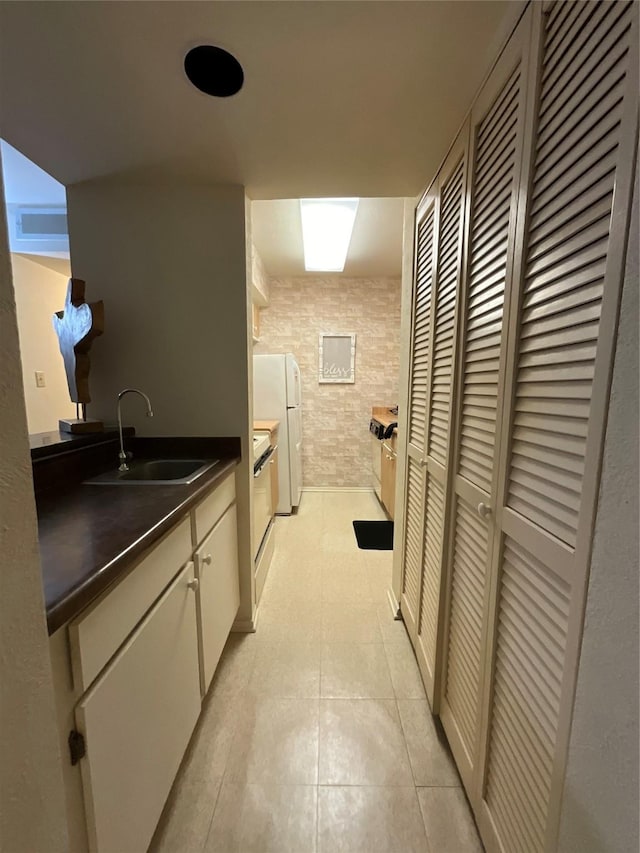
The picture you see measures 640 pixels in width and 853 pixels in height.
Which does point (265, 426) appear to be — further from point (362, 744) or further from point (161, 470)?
point (362, 744)

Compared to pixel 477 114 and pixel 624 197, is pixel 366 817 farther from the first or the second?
pixel 477 114

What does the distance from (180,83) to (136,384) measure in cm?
118

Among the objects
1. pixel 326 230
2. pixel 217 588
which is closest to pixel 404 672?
pixel 217 588

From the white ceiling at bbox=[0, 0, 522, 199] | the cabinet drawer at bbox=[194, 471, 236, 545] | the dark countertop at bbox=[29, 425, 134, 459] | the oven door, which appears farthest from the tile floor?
the white ceiling at bbox=[0, 0, 522, 199]

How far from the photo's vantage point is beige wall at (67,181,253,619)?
1.57 metres

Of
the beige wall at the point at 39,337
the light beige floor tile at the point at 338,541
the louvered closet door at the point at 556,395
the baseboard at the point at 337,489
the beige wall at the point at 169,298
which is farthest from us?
the baseboard at the point at 337,489

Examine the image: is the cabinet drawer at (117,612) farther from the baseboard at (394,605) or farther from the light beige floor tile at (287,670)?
the baseboard at (394,605)

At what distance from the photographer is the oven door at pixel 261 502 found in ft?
6.63

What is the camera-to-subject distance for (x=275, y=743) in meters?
1.22

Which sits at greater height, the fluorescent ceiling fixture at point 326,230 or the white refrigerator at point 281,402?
the fluorescent ceiling fixture at point 326,230

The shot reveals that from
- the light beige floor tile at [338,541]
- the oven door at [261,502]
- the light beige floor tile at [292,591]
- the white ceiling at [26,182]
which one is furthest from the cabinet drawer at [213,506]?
the white ceiling at [26,182]

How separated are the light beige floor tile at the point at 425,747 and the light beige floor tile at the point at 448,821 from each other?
3cm

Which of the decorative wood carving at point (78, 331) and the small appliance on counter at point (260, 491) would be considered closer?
the decorative wood carving at point (78, 331)

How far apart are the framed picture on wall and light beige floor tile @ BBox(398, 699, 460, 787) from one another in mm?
3098
